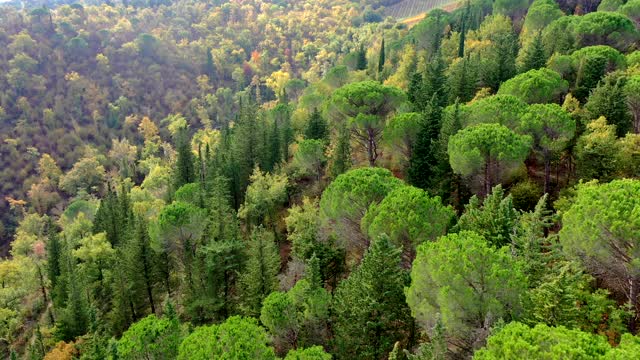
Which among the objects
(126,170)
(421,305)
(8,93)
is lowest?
(126,170)

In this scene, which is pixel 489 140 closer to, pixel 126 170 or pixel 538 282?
pixel 538 282

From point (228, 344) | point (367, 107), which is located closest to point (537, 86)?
point (367, 107)

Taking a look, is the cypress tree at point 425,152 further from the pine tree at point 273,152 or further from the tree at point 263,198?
the pine tree at point 273,152

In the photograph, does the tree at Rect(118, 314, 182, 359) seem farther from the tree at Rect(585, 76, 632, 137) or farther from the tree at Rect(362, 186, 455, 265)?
the tree at Rect(585, 76, 632, 137)

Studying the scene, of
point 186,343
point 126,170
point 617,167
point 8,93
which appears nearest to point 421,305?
point 186,343

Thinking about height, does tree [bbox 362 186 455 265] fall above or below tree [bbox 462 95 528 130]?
below

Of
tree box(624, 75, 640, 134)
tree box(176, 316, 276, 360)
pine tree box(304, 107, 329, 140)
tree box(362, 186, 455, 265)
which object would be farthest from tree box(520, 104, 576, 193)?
pine tree box(304, 107, 329, 140)
